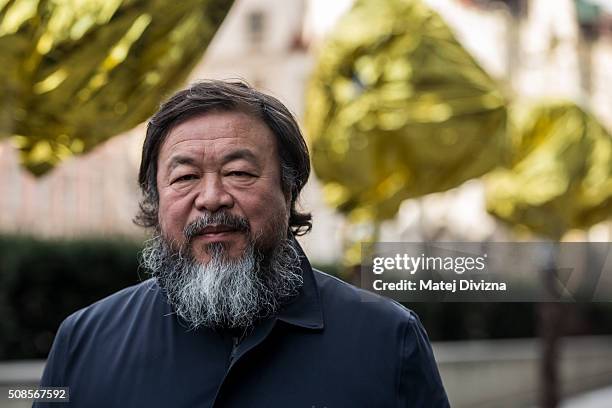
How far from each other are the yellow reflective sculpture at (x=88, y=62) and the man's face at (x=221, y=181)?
806 mm

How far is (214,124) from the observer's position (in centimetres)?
180

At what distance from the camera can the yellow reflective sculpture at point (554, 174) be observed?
572cm

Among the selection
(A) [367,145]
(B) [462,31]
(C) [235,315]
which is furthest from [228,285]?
(B) [462,31]

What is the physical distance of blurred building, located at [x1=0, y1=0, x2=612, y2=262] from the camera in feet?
61.0

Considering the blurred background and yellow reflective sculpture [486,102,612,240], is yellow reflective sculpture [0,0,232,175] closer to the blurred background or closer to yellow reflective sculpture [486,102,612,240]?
the blurred background

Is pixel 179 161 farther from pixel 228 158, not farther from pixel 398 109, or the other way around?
pixel 398 109

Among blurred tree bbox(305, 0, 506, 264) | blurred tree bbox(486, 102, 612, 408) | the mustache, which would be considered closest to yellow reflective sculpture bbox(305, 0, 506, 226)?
blurred tree bbox(305, 0, 506, 264)

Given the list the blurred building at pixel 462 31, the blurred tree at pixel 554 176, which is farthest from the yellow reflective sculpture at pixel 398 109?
the blurred building at pixel 462 31

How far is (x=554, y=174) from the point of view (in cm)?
572

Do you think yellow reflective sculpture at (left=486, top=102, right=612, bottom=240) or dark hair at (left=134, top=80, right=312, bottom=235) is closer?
dark hair at (left=134, top=80, right=312, bottom=235)

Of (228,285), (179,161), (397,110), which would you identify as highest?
(397,110)

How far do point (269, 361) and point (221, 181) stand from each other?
1.08 ft

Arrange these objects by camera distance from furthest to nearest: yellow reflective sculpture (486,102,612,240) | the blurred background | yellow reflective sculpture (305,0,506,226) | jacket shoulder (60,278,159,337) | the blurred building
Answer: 1. the blurred building
2. yellow reflective sculpture (486,102,612,240)
3. yellow reflective sculpture (305,0,506,226)
4. the blurred background
5. jacket shoulder (60,278,159,337)

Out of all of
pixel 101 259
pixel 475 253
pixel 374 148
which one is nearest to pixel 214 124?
pixel 475 253
